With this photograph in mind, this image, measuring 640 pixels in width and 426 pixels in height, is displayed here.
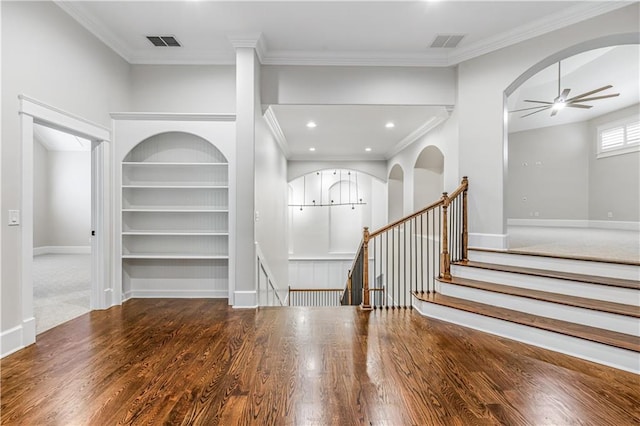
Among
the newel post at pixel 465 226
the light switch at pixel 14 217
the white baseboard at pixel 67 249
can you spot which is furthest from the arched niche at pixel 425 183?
the white baseboard at pixel 67 249

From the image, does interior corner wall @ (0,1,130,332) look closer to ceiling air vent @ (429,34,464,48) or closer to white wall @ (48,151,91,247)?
ceiling air vent @ (429,34,464,48)

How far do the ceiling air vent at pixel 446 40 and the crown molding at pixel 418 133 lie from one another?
2.72 ft

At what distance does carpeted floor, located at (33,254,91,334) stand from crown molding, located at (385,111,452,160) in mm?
5556

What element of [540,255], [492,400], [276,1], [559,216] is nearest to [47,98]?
[276,1]

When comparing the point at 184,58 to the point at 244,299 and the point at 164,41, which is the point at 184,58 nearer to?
the point at 164,41

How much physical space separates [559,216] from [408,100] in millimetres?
6849

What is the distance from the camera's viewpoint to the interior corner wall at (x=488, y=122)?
4.01 metres

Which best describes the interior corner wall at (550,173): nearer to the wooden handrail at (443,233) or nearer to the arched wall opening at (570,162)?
the arched wall opening at (570,162)

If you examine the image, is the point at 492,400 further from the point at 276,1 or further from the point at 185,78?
the point at 185,78

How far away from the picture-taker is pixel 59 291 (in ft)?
14.9

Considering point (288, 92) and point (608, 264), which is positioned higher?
point (288, 92)

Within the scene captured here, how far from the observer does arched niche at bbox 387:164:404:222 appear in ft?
28.2

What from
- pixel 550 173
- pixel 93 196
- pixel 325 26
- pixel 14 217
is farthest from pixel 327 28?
pixel 550 173

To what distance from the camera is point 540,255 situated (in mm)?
3678
